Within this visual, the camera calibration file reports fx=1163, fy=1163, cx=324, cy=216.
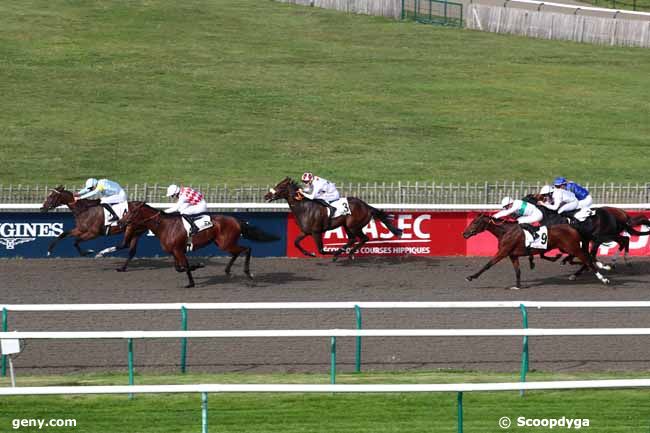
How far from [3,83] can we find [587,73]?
1901cm

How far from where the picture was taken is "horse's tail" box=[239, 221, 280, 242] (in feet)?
61.0

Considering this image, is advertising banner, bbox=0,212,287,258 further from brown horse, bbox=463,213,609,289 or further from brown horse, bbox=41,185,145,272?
brown horse, bbox=463,213,609,289

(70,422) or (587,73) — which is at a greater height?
(587,73)

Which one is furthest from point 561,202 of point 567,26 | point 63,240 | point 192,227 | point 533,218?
point 567,26

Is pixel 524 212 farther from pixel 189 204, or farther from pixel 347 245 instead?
pixel 189 204

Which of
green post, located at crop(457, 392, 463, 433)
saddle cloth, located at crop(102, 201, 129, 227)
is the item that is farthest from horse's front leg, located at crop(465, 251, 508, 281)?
green post, located at crop(457, 392, 463, 433)

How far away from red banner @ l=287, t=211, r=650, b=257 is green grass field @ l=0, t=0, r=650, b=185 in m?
7.03

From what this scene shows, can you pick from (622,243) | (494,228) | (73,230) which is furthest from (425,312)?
(73,230)

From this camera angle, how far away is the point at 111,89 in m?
35.6

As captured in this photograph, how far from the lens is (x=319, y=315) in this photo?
1555 centimetres

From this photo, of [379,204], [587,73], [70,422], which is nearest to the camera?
[70,422]

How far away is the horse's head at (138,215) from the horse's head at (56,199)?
195 cm

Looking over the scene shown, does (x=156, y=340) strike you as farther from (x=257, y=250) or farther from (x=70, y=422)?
(x=257, y=250)

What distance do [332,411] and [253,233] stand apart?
8469mm
